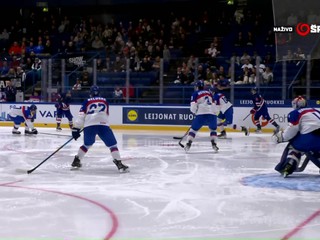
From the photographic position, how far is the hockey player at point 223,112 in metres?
14.0

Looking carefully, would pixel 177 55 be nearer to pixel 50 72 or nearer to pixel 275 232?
pixel 50 72

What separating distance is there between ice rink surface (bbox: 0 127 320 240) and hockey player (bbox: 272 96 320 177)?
10.2 inches

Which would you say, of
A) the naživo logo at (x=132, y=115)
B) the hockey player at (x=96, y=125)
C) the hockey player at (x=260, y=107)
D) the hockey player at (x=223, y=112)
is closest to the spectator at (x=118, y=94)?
the naživo logo at (x=132, y=115)

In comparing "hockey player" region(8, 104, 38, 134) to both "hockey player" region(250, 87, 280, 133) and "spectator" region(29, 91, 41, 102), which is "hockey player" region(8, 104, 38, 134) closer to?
"spectator" region(29, 91, 41, 102)

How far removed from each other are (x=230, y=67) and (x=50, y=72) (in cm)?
530

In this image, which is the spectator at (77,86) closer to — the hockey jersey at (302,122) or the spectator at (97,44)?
the spectator at (97,44)

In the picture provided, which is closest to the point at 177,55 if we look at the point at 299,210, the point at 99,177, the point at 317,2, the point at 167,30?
the point at 167,30

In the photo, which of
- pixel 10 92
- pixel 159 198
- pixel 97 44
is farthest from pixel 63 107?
pixel 159 198

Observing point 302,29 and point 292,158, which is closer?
point 292,158

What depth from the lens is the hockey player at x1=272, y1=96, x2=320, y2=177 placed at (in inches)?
278

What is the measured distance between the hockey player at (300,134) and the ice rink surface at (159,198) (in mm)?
258

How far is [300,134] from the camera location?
7133mm

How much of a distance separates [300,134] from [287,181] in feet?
1.94

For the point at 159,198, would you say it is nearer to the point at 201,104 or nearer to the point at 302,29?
the point at 201,104
